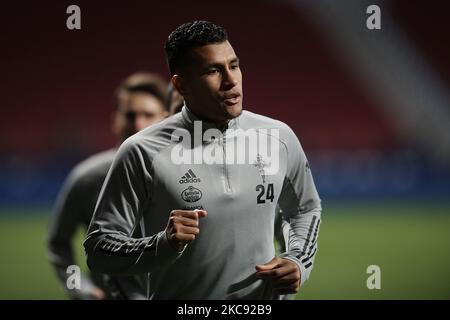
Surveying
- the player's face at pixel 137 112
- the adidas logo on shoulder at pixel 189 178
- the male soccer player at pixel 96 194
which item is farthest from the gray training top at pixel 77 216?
the adidas logo on shoulder at pixel 189 178

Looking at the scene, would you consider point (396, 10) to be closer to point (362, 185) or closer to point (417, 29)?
point (417, 29)

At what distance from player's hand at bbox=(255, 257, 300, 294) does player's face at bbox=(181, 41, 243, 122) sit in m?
0.47

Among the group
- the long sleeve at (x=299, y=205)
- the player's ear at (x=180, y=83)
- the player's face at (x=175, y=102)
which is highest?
the player's ear at (x=180, y=83)

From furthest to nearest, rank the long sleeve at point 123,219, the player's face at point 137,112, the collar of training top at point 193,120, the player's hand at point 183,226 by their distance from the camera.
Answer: the player's face at point 137,112 → the collar of training top at point 193,120 → the long sleeve at point 123,219 → the player's hand at point 183,226

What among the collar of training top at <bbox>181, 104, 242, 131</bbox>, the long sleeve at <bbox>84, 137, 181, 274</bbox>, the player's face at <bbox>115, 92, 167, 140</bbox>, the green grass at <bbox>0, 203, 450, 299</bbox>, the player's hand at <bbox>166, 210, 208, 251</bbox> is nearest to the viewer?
the player's hand at <bbox>166, 210, 208, 251</bbox>

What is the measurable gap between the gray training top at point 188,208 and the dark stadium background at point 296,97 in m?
7.29

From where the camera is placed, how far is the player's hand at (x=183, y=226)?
2.04m

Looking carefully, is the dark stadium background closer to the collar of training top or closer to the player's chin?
the collar of training top

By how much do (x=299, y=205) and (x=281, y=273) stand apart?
0.31m

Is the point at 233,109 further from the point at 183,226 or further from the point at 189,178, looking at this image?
the point at 183,226

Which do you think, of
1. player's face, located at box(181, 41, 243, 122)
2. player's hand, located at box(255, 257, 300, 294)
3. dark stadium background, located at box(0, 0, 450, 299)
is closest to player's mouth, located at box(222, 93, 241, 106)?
player's face, located at box(181, 41, 243, 122)

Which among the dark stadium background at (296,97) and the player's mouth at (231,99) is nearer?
the player's mouth at (231,99)

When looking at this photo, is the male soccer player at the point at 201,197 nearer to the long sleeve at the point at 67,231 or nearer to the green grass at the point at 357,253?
the long sleeve at the point at 67,231

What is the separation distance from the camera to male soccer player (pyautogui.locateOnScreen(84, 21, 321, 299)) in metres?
2.18
